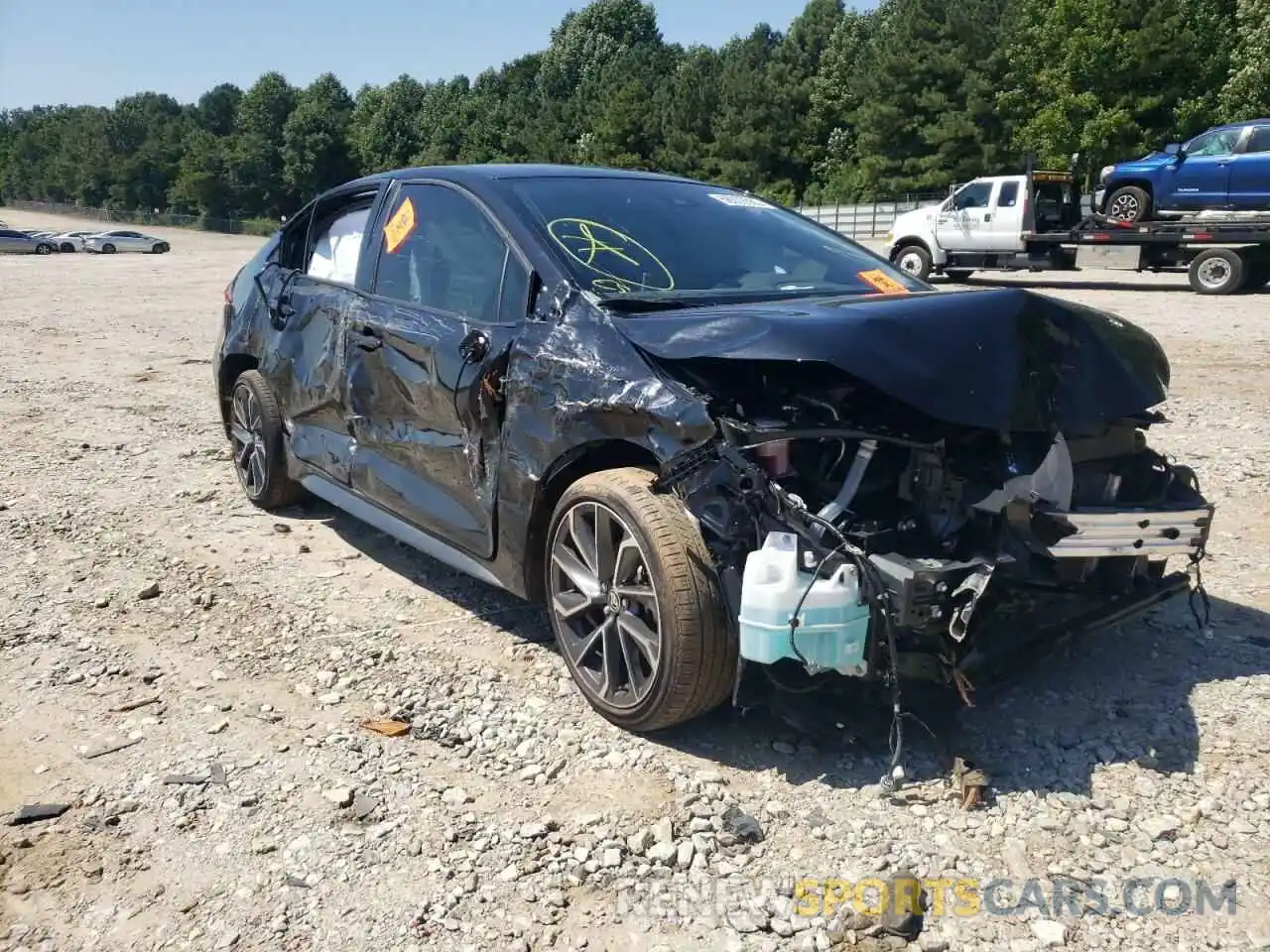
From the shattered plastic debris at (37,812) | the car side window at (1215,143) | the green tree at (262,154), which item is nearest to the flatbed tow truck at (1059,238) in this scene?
the car side window at (1215,143)

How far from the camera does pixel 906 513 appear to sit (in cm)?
307

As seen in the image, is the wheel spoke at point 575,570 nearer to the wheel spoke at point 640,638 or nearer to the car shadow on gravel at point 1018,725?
the wheel spoke at point 640,638

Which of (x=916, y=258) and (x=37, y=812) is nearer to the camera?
(x=37, y=812)

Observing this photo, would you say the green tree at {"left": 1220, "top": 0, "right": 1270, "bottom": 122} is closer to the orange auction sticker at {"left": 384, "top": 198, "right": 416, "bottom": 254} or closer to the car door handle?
the orange auction sticker at {"left": 384, "top": 198, "right": 416, "bottom": 254}

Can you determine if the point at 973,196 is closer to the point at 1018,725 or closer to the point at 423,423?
the point at 423,423

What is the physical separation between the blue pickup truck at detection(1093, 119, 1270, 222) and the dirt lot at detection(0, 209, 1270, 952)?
13.8m

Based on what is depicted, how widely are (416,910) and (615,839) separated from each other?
1.77 ft

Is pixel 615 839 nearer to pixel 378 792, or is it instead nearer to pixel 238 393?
pixel 378 792

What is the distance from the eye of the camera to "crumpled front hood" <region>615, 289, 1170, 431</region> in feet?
9.38

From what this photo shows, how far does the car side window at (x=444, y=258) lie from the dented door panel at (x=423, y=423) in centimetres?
8

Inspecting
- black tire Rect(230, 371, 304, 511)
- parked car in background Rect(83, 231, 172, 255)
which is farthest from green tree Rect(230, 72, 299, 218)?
black tire Rect(230, 371, 304, 511)

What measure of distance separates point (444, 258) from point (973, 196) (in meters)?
17.7

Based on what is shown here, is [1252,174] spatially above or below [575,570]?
above

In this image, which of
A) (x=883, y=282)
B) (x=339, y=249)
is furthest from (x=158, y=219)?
(x=883, y=282)
